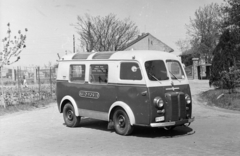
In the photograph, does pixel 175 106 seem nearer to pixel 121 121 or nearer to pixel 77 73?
pixel 121 121

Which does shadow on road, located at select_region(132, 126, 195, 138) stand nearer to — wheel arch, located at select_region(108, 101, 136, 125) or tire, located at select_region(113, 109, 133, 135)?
tire, located at select_region(113, 109, 133, 135)

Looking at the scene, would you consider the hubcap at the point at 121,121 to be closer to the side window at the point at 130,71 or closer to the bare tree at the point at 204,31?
the side window at the point at 130,71

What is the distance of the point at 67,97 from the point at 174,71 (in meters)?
3.68

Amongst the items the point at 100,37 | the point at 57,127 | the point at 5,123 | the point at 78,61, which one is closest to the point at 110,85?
the point at 78,61

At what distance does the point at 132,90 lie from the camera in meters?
9.14

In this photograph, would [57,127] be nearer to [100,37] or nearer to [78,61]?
→ [78,61]

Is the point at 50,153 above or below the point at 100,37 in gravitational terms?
below

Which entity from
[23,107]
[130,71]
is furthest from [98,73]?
[23,107]

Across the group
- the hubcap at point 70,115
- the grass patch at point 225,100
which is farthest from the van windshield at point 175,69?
the grass patch at point 225,100

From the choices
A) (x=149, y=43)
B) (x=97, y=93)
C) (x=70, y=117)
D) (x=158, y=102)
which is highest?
(x=149, y=43)

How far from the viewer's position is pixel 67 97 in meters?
11.2

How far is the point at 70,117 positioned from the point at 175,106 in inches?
153

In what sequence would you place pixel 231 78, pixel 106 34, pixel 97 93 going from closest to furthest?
pixel 97 93, pixel 231 78, pixel 106 34

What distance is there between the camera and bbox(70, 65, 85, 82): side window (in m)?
10.8
